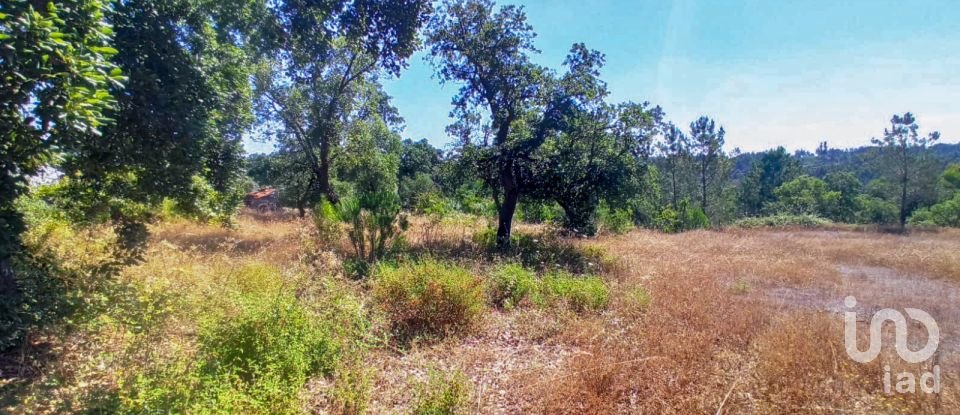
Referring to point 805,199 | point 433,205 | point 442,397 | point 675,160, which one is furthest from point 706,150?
point 442,397

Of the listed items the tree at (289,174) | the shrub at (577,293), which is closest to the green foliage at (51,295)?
the shrub at (577,293)

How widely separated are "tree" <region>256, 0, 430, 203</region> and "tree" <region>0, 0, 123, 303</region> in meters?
3.49

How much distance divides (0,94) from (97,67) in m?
0.54

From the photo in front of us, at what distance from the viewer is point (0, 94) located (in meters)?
2.49

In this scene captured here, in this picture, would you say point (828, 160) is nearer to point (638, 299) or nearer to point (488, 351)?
point (638, 299)

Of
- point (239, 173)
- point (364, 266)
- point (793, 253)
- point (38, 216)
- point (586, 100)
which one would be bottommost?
point (793, 253)

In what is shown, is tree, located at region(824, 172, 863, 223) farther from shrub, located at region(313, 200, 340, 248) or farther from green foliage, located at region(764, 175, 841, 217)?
shrub, located at region(313, 200, 340, 248)

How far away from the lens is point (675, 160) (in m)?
33.8

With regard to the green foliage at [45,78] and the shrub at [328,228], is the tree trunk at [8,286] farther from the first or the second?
the shrub at [328,228]

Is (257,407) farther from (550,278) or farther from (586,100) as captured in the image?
(586,100)

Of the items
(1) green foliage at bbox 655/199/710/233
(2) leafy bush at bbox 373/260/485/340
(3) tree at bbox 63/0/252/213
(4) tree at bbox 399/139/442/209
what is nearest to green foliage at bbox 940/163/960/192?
(1) green foliage at bbox 655/199/710/233

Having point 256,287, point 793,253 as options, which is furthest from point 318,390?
point 793,253

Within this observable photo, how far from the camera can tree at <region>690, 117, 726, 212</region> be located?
30.6m

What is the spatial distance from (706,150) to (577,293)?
31.3 metres
